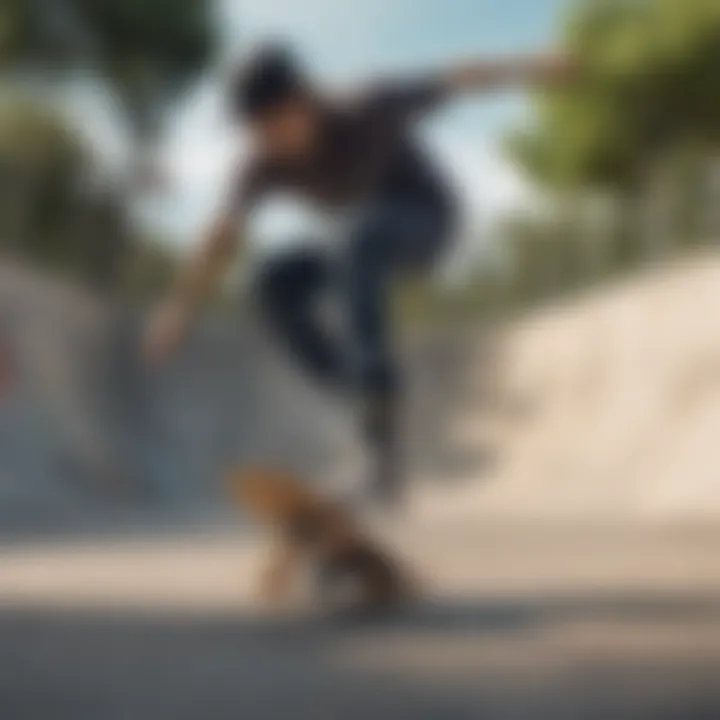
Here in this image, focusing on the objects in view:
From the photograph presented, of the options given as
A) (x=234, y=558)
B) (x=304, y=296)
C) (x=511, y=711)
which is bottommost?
(x=511, y=711)

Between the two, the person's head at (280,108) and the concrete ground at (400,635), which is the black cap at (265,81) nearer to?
the person's head at (280,108)

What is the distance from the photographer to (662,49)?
2.75 ft

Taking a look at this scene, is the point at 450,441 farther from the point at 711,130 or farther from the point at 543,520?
the point at 711,130

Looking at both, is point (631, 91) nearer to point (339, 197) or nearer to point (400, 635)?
point (339, 197)

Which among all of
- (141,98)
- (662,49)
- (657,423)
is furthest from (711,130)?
(141,98)

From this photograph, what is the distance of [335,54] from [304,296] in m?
0.14

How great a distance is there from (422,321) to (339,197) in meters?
0.09

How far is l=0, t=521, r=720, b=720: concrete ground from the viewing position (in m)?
0.72

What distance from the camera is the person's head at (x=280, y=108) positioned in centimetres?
83

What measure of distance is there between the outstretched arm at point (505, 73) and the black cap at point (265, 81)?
0.09m

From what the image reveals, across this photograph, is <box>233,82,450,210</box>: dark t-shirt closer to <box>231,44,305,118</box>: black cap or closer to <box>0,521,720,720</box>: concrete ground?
<box>231,44,305,118</box>: black cap

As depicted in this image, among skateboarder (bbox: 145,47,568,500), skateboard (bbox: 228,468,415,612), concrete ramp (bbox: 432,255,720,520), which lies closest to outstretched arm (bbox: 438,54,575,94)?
skateboarder (bbox: 145,47,568,500)

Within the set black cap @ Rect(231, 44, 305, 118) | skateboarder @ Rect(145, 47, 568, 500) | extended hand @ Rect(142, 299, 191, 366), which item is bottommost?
extended hand @ Rect(142, 299, 191, 366)

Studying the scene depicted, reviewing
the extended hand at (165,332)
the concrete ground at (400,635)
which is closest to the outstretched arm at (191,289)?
the extended hand at (165,332)
